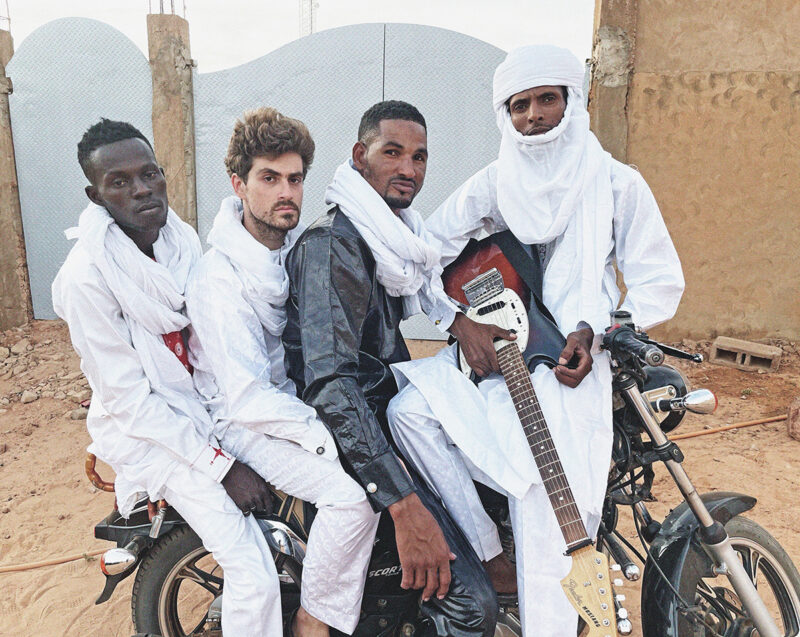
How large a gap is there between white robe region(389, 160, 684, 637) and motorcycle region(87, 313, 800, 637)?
0.13 metres

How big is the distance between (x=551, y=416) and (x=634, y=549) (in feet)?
1.80

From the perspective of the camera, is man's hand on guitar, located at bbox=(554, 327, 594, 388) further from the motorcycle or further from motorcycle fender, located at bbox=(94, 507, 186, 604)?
motorcycle fender, located at bbox=(94, 507, 186, 604)

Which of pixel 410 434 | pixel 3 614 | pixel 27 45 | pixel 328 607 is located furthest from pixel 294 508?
pixel 27 45

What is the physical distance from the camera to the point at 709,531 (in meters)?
1.99

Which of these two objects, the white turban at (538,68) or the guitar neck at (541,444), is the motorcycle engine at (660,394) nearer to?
the guitar neck at (541,444)

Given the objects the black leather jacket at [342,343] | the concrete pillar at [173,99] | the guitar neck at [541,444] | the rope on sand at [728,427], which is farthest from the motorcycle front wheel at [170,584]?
the concrete pillar at [173,99]

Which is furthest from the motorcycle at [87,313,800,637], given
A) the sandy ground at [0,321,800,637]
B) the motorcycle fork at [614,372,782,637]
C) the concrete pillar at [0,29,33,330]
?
the concrete pillar at [0,29,33,330]

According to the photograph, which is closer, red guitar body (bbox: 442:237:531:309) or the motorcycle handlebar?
the motorcycle handlebar

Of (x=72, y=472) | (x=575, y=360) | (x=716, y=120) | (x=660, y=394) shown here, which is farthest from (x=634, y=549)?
(x=716, y=120)

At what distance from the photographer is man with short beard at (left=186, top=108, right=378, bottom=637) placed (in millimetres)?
1989

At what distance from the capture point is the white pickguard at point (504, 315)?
2.26 m

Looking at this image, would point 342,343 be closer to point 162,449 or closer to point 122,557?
point 162,449

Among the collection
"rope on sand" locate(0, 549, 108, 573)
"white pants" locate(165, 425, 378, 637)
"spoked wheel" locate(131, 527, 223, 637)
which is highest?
"white pants" locate(165, 425, 378, 637)

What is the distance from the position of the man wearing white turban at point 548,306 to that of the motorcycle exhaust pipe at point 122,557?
0.98 meters
